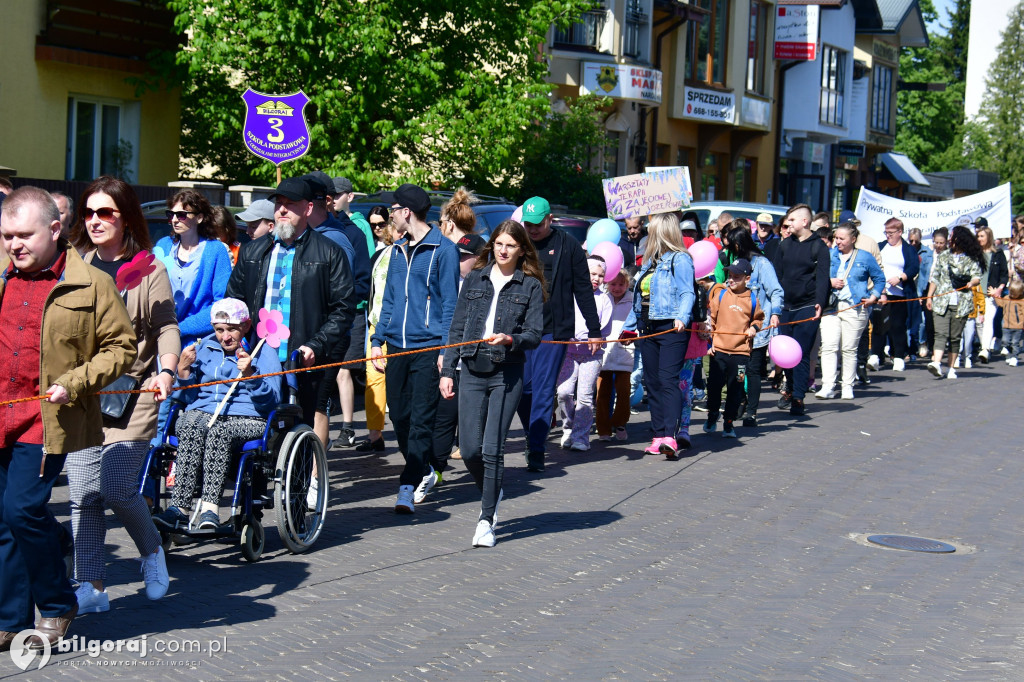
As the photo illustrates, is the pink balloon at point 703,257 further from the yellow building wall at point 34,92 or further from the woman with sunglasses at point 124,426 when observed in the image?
the yellow building wall at point 34,92

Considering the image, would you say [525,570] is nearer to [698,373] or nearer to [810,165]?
[698,373]

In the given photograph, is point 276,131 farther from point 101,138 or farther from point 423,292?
point 101,138

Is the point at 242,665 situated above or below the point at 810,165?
below

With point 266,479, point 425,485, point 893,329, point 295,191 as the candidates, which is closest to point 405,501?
point 425,485

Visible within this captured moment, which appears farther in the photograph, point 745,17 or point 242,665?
point 745,17

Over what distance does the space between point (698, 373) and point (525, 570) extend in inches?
318

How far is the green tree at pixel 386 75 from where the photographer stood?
19875 mm

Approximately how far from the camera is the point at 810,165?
4616 centimetres

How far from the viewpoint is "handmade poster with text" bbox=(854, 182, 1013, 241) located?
21.2 m

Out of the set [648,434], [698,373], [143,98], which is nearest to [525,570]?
[648,434]

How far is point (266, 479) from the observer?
7.23m

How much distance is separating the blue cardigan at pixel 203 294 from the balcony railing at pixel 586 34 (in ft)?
75.1

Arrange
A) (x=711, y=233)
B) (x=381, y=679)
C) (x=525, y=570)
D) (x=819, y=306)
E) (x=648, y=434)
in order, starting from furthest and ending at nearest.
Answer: (x=711, y=233) → (x=819, y=306) → (x=648, y=434) → (x=525, y=570) → (x=381, y=679)

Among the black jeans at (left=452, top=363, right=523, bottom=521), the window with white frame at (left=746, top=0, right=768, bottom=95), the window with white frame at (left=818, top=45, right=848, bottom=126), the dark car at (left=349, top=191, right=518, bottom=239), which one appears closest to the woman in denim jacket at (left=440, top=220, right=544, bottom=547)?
the black jeans at (left=452, top=363, right=523, bottom=521)
